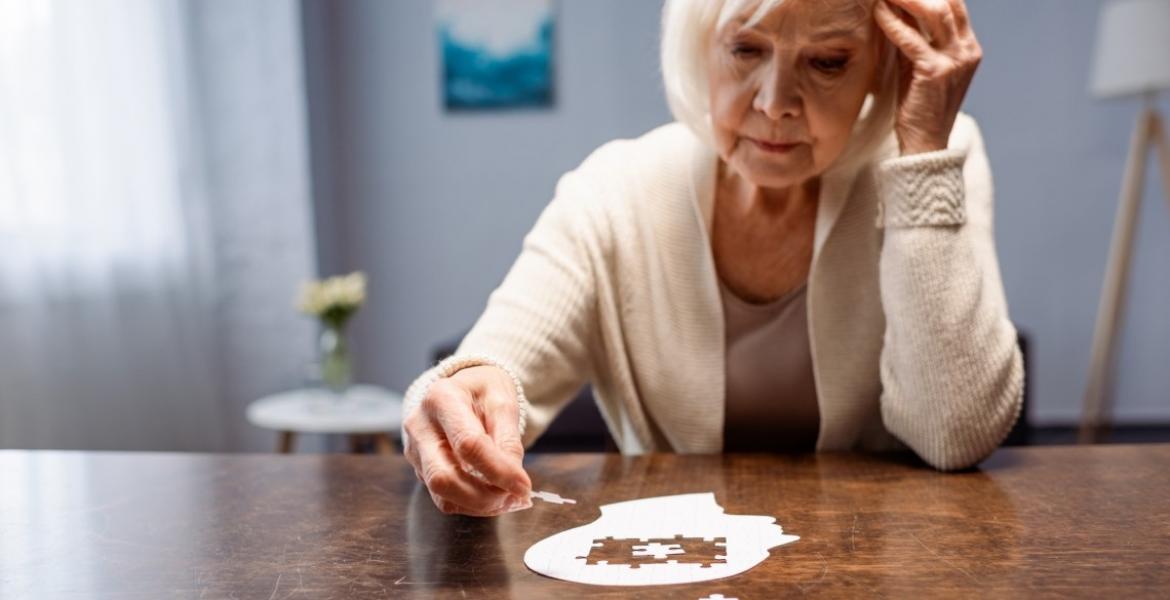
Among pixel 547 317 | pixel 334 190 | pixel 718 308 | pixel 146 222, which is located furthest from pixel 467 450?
pixel 334 190

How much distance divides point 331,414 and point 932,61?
2.20 meters

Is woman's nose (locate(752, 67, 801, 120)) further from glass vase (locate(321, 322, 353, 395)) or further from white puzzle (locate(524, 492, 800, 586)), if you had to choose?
glass vase (locate(321, 322, 353, 395))

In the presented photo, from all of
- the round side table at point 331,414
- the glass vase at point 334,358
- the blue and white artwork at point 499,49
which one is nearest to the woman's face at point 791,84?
the round side table at point 331,414

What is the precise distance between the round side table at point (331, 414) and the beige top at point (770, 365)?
1.67 meters

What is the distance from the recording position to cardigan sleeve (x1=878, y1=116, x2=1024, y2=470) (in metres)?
1.02

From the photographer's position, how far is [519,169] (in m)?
4.14

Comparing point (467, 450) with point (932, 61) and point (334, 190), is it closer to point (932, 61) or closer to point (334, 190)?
point (932, 61)

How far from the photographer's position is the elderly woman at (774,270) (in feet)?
3.36

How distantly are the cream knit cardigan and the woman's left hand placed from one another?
3 centimetres

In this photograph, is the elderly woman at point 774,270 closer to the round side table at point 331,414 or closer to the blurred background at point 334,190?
the round side table at point 331,414

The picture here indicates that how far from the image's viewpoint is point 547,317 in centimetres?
113

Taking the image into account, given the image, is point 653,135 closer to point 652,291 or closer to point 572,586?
point 652,291

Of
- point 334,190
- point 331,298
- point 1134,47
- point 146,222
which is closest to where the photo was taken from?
point 331,298

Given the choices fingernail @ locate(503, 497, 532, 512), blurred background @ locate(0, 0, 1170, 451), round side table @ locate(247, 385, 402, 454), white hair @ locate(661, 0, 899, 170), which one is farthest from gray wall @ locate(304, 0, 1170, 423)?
fingernail @ locate(503, 497, 532, 512)
